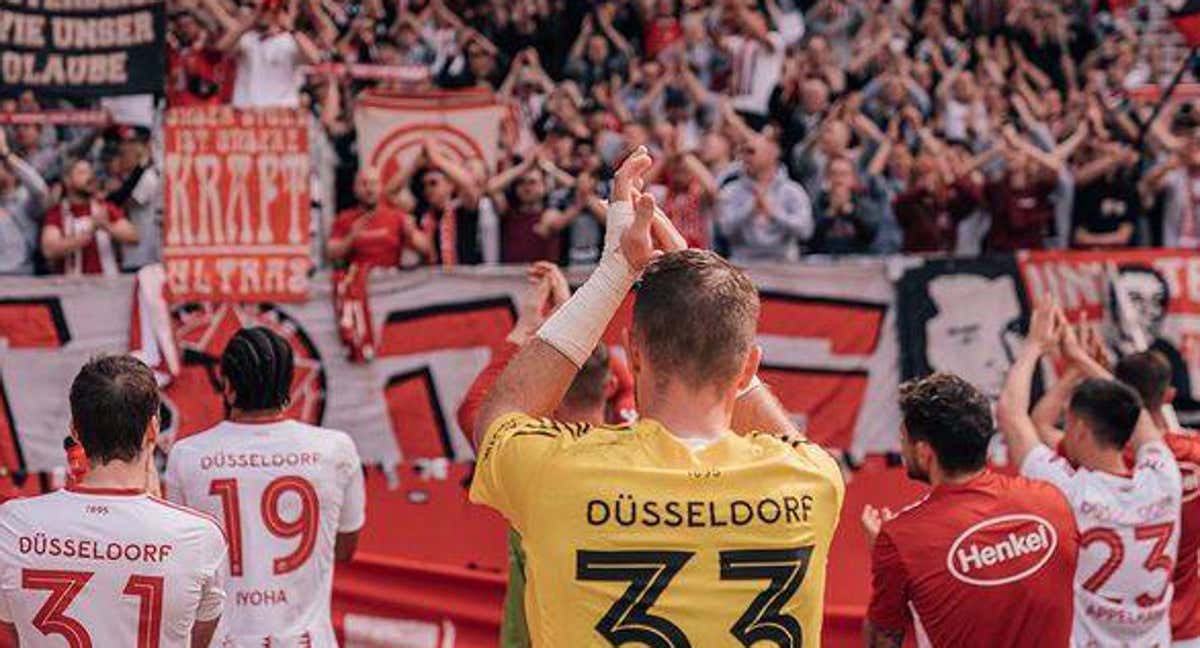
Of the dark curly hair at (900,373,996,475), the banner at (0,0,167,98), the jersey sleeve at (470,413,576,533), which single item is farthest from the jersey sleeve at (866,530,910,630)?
the banner at (0,0,167,98)

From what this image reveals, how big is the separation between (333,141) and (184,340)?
4464 millimetres

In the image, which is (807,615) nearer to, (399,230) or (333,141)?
(399,230)

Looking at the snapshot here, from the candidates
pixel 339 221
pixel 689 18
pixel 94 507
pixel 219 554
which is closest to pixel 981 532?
pixel 219 554

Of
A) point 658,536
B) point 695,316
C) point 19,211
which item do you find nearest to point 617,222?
point 695,316

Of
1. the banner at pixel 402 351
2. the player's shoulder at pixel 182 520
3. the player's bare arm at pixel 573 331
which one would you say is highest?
the player's bare arm at pixel 573 331

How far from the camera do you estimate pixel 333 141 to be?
51.8ft

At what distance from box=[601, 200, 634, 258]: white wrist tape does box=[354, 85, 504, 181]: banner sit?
9.82 m

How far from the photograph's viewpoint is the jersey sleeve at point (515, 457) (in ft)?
12.1

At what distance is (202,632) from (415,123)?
8.71m

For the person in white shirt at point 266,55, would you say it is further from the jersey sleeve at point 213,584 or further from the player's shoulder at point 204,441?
the jersey sleeve at point 213,584

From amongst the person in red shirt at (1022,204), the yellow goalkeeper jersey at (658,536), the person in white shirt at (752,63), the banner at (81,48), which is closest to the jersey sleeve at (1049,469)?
the yellow goalkeeper jersey at (658,536)

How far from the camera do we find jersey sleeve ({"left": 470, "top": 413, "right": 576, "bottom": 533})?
145 inches

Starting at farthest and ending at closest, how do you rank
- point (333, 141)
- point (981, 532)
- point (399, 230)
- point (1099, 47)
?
point (1099, 47) → point (333, 141) → point (399, 230) → point (981, 532)

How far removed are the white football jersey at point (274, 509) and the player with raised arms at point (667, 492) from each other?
110 inches
